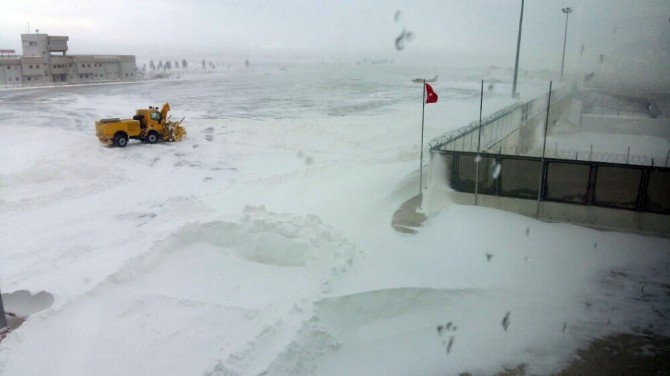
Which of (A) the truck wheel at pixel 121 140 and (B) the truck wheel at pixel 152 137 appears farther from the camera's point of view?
(B) the truck wheel at pixel 152 137

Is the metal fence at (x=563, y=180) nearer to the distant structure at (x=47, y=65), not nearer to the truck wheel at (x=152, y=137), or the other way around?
the truck wheel at (x=152, y=137)

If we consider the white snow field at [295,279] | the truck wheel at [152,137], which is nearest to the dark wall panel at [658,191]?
the white snow field at [295,279]

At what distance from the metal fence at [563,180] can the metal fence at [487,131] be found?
2.62 ft

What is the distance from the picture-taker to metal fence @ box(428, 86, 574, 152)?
1202 centimetres

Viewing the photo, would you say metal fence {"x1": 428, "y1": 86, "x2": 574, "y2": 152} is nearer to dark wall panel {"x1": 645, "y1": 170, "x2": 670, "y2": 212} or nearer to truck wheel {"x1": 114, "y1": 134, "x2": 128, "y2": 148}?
dark wall panel {"x1": 645, "y1": 170, "x2": 670, "y2": 212}

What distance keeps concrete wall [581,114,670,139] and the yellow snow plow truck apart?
18.6 metres

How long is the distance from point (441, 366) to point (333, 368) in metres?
1.29

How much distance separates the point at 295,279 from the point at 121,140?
48.1 feet

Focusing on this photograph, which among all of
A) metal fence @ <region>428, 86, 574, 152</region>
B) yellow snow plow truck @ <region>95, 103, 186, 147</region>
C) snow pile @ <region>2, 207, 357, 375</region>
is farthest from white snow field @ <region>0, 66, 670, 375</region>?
yellow snow plow truck @ <region>95, 103, 186, 147</region>

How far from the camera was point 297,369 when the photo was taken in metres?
5.73

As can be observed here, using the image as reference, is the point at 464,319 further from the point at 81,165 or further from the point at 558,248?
the point at 81,165

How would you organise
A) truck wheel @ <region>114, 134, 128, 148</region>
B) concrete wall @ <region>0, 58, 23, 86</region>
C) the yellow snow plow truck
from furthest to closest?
concrete wall @ <region>0, 58, 23, 86</region>, truck wheel @ <region>114, 134, 128, 148</region>, the yellow snow plow truck

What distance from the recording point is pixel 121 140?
19.8 meters

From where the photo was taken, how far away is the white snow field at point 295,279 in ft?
20.0
